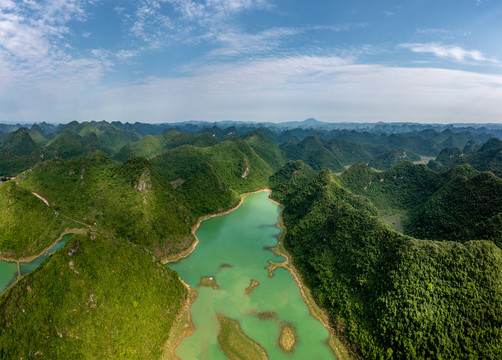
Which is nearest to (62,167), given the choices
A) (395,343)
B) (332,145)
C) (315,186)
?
(315,186)

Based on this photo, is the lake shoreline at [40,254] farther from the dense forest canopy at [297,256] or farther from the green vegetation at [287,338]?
the green vegetation at [287,338]

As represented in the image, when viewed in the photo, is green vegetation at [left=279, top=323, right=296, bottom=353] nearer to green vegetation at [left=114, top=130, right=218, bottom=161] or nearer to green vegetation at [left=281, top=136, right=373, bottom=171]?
green vegetation at [left=281, top=136, right=373, bottom=171]

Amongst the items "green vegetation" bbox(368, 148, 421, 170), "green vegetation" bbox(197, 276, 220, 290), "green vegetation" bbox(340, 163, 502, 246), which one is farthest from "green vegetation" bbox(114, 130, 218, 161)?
"green vegetation" bbox(197, 276, 220, 290)

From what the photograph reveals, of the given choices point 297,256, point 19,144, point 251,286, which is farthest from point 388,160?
point 19,144

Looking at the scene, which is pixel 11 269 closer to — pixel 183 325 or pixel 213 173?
pixel 183 325

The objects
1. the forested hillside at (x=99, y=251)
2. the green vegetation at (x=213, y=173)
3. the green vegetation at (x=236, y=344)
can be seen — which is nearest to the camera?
the forested hillside at (x=99, y=251)

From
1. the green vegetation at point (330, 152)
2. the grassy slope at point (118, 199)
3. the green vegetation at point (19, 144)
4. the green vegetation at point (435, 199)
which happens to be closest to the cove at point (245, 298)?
the grassy slope at point (118, 199)

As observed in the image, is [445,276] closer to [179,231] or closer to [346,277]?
[346,277]

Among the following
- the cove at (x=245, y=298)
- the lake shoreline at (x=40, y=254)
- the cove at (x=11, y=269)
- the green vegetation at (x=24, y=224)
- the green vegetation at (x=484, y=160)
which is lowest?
the cove at (x=245, y=298)
